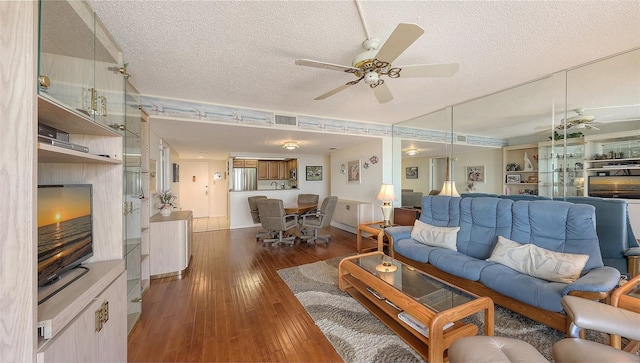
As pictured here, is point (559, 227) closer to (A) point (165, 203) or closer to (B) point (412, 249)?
(B) point (412, 249)

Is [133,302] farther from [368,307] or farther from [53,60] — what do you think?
[368,307]

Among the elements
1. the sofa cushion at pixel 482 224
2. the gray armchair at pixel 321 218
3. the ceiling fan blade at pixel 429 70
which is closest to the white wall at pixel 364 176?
Answer: the gray armchair at pixel 321 218

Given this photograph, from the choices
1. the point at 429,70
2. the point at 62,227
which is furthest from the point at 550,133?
the point at 62,227

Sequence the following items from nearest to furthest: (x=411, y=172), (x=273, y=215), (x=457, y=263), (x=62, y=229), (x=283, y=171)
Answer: (x=62, y=229) < (x=457, y=263) < (x=273, y=215) < (x=411, y=172) < (x=283, y=171)

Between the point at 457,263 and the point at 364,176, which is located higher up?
the point at 364,176

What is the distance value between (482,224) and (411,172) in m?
2.24

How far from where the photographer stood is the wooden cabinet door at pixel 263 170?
22.7 feet

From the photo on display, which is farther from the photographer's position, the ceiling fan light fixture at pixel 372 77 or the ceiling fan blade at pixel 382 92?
the ceiling fan blade at pixel 382 92

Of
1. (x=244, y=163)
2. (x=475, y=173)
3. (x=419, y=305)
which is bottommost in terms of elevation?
(x=419, y=305)

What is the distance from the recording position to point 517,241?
2381 mm

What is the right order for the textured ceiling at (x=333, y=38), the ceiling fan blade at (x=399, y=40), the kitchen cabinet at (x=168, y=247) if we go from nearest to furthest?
the ceiling fan blade at (x=399, y=40) < the textured ceiling at (x=333, y=38) < the kitchen cabinet at (x=168, y=247)

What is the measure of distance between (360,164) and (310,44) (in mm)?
3775

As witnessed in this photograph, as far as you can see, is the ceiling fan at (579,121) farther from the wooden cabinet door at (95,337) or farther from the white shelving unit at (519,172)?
the wooden cabinet door at (95,337)

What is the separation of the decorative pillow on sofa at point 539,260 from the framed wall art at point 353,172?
3376mm
